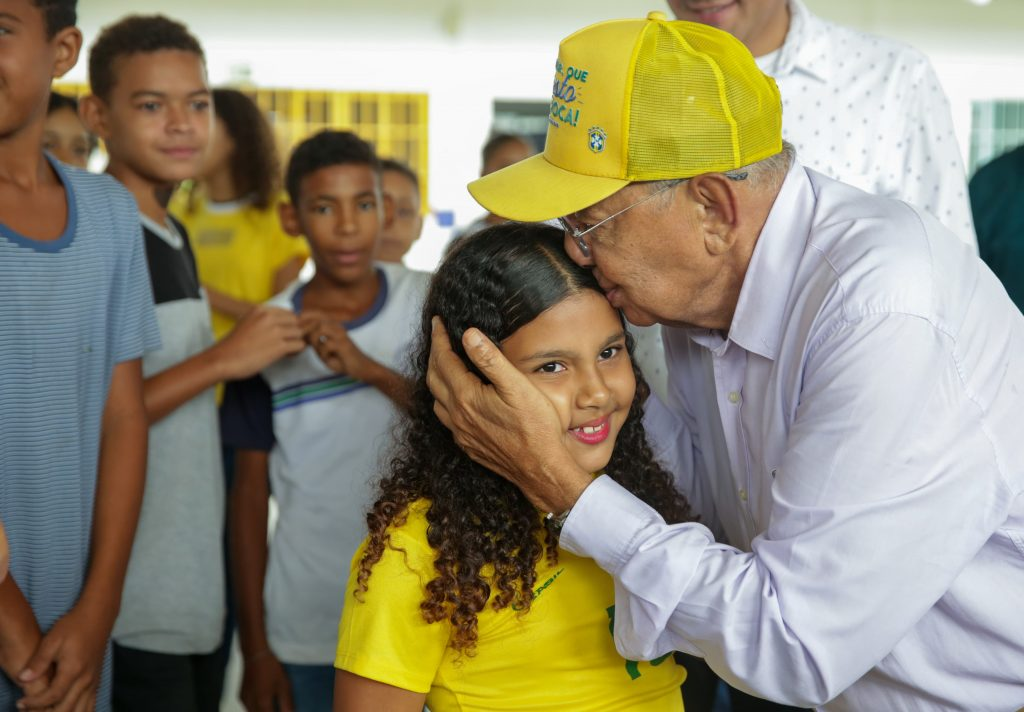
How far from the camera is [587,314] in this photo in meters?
1.56

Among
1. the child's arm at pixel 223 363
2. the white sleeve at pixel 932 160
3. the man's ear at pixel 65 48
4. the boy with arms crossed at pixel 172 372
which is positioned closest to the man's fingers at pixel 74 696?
the boy with arms crossed at pixel 172 372

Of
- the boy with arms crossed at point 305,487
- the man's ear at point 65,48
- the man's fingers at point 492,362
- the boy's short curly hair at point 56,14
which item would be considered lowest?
the boy with arms crossed at point 305,487

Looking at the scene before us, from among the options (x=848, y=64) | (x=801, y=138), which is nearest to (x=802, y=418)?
(x=801, y=138)

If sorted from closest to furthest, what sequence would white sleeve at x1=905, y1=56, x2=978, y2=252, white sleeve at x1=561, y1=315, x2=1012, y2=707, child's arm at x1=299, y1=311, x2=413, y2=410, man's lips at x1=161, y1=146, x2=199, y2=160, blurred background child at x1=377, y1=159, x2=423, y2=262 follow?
white sleeve at x1=561, y1=315, x2=1012, y2=707
white sleeve at x1=905, y1=56, x2=978, y2=252
child's arm at x1=299, y1=311, x2=413, y2=410
man's lips at x1=161, y1=146, x2=199, y2=160
blurred background child at x1=377, y1=159, x2=423, y2=262

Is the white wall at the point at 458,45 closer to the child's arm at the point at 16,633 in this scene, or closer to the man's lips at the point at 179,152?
the man's lips at the point at 179,152

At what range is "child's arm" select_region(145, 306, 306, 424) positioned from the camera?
2178 mm

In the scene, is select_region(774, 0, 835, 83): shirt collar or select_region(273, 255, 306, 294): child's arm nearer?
select_region(774, 0, 835, 83): shirt collar

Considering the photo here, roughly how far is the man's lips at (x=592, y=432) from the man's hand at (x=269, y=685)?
3.71 ft

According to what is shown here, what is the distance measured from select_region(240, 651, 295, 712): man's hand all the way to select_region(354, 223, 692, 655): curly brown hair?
0.87m

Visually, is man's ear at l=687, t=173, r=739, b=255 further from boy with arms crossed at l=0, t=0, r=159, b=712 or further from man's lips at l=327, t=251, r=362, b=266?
man's lips at l=327, t=251, r=362, b=266

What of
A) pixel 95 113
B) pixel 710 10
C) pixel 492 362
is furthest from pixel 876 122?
pixel 95 113

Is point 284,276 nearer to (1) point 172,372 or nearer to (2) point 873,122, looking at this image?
(1) point 172,372

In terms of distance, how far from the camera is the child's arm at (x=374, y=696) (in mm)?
1426

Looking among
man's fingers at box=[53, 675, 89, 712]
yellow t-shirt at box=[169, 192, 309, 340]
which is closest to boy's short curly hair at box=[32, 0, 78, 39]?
man's fingers at box=[53, 675, 89, 712]
